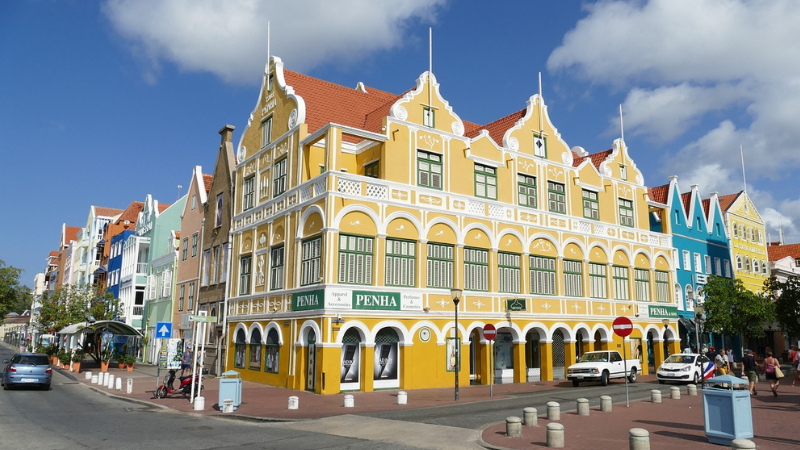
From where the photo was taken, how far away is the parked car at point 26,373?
79.4 feet

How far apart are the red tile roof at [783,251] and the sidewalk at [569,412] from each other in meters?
45.6

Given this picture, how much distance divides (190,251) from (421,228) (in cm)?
2162

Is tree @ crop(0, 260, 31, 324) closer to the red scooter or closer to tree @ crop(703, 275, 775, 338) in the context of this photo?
the red scooter

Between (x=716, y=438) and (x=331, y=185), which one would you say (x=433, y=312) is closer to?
(x=331, y=185)

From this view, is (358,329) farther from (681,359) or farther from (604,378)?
(681,359)

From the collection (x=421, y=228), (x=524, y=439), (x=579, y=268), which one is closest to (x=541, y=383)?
(x=579, y=268)

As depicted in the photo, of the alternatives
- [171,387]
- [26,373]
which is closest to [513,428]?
[171,387]

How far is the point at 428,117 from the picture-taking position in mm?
28125

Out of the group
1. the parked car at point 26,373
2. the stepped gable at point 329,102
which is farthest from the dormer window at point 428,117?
the parked car at point 26,373

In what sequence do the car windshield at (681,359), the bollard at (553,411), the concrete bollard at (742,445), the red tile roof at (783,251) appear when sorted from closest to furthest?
the concrete bollard at (742,445) → the bollard at (553,411) → the car windshield at (681,359) → the red tile roof at (783,251)

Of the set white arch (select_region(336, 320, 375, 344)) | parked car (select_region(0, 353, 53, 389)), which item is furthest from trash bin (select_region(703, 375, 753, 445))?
parked car (select_region(0, 353, 53, 389))

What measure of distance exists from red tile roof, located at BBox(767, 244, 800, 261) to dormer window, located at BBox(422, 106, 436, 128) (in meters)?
55.5

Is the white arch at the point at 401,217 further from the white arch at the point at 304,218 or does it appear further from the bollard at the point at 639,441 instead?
the bollard at the point at 639,441

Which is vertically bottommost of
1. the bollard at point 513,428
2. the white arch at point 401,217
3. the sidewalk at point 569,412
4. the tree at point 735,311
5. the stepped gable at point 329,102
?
the sidewalk at point 569,412
